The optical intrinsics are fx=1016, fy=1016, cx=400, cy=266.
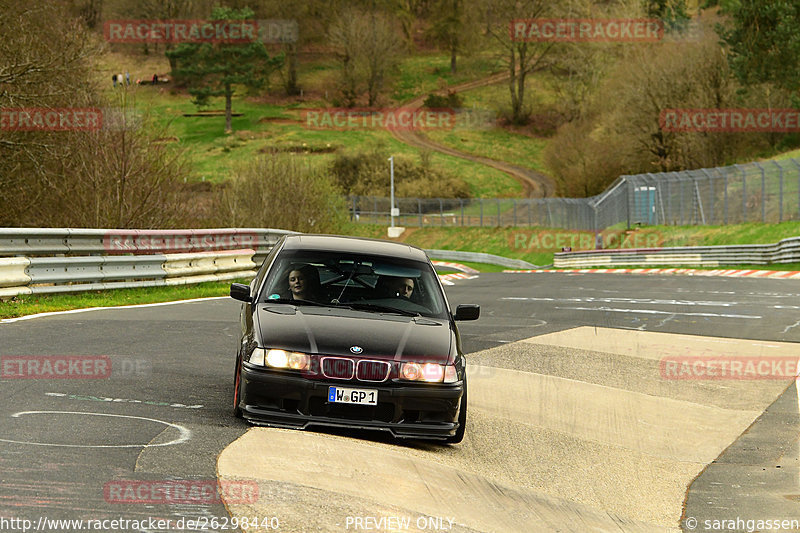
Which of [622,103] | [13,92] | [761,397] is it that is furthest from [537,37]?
[761,397]

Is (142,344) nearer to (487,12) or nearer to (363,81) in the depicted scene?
(363,81)

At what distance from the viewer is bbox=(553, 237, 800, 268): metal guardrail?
113 ft

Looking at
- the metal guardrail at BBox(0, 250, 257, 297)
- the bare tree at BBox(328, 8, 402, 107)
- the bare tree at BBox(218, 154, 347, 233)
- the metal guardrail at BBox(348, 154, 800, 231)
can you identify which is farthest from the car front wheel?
the bare tree at BBox(328, 8, 402, 107)

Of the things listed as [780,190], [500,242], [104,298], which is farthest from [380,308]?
[500,242]

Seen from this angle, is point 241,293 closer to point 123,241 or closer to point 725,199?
point 123,241

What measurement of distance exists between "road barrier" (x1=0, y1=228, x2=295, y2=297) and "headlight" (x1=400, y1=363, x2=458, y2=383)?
962cm

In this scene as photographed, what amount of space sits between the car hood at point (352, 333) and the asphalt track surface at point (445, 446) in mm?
663

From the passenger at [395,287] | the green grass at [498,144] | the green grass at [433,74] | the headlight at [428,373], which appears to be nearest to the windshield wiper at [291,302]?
the passenger at [395,287]

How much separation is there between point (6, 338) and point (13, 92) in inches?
562

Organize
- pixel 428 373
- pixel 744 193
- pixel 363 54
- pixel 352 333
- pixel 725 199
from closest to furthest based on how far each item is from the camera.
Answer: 1. pixel 428 373
2. pixel 352 333
3. pixel 744 193
4. pixel 725 199
5. pixel 363 54

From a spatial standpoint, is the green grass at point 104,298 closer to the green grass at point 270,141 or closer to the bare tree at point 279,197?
the bare tree at point 279,197

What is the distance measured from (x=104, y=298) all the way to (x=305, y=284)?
33.5 ft

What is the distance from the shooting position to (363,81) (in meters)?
127

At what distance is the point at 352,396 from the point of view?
7.33 metres
